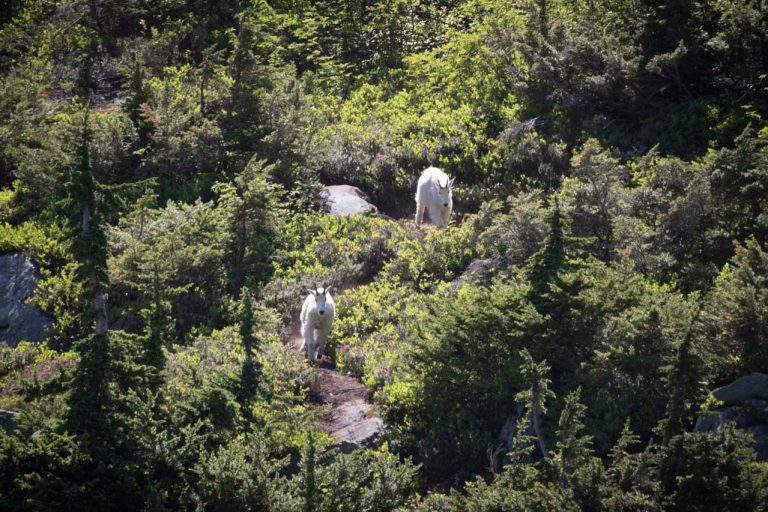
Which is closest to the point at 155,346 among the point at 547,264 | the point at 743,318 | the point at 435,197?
the point at 547,264

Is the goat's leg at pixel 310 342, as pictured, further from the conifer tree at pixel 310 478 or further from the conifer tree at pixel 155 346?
the conifer tree at pixel 310 478

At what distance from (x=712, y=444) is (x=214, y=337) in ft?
31.7

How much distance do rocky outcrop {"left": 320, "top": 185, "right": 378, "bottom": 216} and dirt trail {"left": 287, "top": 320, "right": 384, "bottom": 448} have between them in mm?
5045

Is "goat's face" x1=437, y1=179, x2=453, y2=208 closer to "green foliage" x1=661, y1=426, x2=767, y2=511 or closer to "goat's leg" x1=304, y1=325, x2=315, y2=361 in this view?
"goat's leg" x1=304, y1=325, x2=315, y2=361

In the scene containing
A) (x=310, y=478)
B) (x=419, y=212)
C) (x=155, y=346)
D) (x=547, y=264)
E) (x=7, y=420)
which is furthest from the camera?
(x=419, y=212)

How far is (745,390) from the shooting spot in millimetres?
11898

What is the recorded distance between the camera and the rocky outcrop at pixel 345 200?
2045 centimetres

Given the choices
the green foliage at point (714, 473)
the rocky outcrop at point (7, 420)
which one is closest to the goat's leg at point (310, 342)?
the rocky outcrop at point (7, 420)

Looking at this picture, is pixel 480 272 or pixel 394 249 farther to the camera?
pixel 394 249

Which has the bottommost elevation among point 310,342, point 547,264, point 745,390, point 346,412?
point 346,412

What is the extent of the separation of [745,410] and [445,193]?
873 centimetres

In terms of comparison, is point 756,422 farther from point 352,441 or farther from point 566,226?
point 352,441

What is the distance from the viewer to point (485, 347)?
45.8 ft

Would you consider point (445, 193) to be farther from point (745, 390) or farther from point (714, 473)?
point (714, 473)
